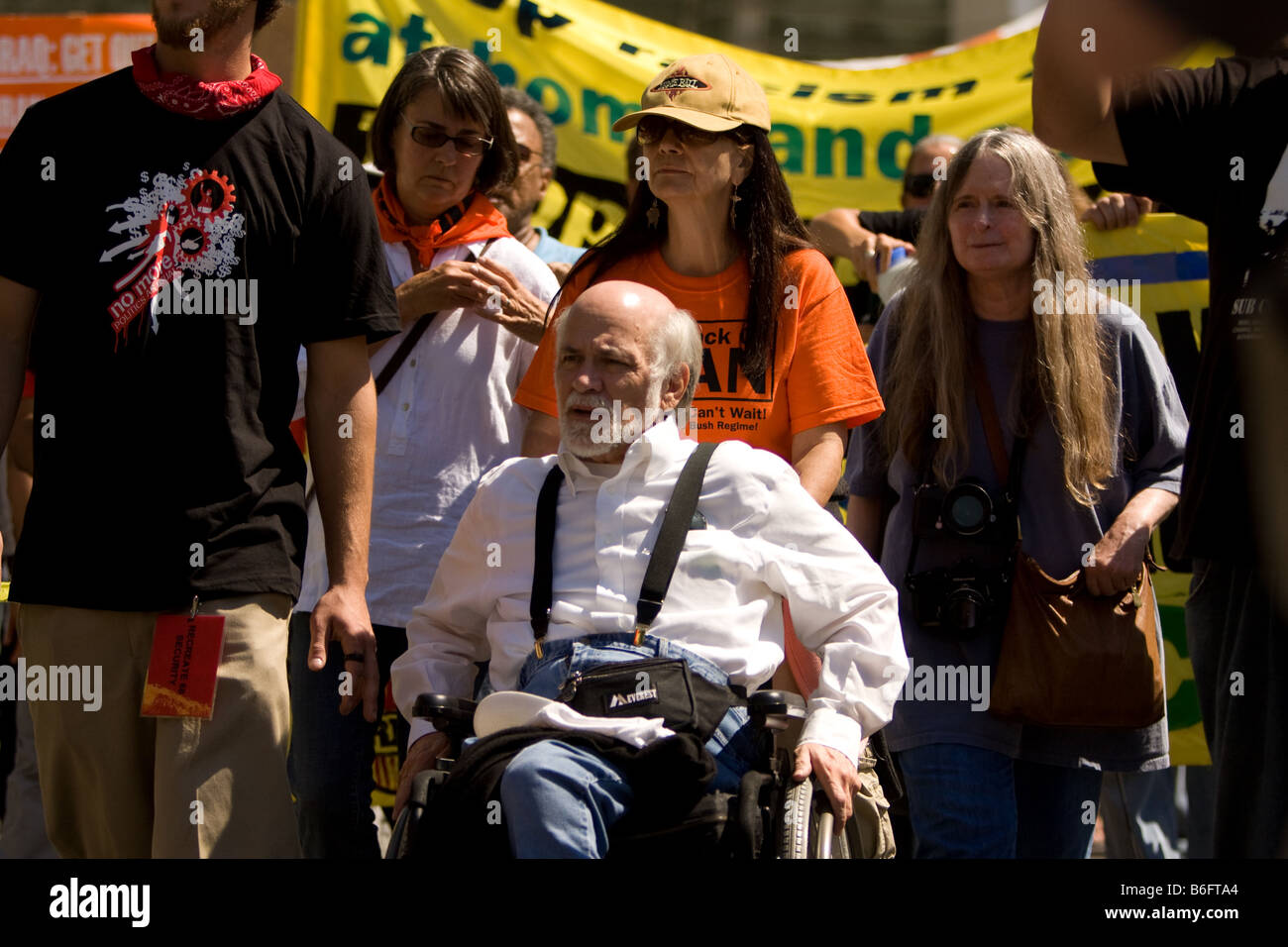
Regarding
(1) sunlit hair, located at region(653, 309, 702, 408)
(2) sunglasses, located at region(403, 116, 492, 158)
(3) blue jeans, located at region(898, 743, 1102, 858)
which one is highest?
(2) sunglasses, located at region(403, 116, 492, 158)

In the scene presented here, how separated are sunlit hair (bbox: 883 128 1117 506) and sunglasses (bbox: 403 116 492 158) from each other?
48.4 inches

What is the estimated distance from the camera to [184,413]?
3156 mm

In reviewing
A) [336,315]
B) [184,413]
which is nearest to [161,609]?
[184,413]

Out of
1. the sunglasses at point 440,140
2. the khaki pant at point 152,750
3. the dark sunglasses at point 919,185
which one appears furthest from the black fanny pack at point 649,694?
the dark sunglasses at point 919,185

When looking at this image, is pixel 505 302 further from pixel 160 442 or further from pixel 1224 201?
pixel 1224 201

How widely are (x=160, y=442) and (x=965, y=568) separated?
75.8 inches

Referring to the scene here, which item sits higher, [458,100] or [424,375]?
[458,100]

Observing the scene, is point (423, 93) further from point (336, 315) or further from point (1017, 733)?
point (1017, 733)

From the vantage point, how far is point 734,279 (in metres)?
4.00

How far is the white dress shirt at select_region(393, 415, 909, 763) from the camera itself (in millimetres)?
3309

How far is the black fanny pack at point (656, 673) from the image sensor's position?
311 centimetres

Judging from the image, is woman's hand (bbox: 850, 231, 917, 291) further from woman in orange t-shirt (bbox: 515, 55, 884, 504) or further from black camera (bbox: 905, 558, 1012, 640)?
black camera (bbox: 905, 558, 1012, 640)

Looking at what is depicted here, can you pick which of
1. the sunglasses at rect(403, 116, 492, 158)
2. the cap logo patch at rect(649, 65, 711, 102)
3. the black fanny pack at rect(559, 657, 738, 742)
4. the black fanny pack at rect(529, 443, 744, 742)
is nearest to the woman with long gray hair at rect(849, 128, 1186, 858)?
the cap logo patch at rect(649, 65, 711, 102)

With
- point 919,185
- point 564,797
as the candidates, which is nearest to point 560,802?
point 564,797
